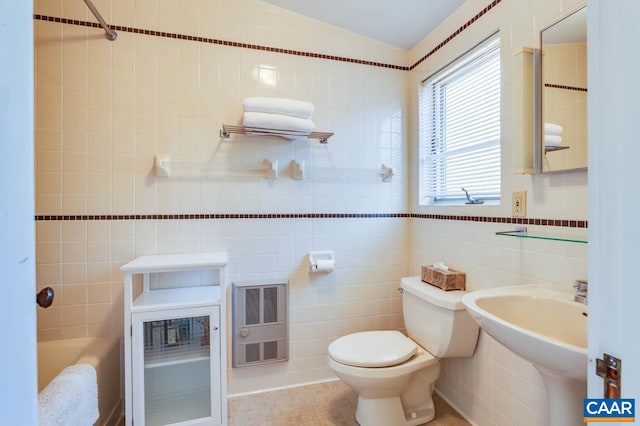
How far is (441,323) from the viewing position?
156 cm

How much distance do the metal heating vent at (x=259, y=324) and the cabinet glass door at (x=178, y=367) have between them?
11.1 inches

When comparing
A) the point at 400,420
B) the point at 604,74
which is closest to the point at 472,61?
the point at 604,74

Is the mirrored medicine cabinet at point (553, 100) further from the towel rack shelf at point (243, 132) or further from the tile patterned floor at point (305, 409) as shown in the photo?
the tile patterned floor at point (305, 409)

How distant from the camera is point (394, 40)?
2.13 metres

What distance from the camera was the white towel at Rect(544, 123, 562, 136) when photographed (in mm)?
1240

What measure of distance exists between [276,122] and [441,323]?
1.39m

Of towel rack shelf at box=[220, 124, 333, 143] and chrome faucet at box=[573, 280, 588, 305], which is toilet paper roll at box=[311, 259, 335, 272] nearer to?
towel rack shelf at box=[220, 124, 333, 143]

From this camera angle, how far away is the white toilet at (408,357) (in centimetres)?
147

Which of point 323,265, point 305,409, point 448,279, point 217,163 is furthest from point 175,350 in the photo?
point 448,279

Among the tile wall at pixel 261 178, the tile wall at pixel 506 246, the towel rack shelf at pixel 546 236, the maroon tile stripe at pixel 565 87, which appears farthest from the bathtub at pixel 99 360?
the maroon tile stripe at pixel 565 87

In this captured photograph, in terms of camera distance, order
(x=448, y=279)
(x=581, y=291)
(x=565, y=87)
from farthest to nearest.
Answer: (x=448, y=279)
(x=565, y=87)
(x=581, y=291)

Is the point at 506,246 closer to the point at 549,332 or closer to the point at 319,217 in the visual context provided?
the point at 549,332

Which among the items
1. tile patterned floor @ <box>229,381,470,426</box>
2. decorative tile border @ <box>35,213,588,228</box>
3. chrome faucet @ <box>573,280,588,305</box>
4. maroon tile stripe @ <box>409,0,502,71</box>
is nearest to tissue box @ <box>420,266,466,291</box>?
decorative tile border @ <box>35,213,588,228</box>

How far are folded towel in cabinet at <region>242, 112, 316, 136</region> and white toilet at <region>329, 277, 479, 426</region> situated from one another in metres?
1.13
